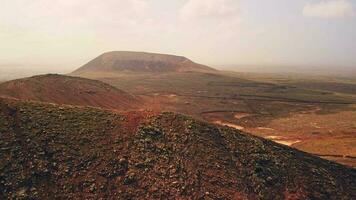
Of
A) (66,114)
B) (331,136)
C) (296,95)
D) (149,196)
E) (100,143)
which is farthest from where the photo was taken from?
(296,95)

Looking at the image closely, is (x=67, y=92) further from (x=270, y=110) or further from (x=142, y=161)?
(x=270, y=110)

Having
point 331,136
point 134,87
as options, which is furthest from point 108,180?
point 134,87

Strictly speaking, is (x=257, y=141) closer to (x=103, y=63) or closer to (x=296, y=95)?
(x=296, y=95)

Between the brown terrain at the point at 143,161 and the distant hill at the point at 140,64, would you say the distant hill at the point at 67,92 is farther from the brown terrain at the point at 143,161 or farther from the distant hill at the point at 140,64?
the distant hill at the point at 140,64

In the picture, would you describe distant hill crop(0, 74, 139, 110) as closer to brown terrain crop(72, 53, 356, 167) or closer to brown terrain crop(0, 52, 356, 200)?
brown terrain crop(72, 53, 356, 167)

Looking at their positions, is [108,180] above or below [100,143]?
below

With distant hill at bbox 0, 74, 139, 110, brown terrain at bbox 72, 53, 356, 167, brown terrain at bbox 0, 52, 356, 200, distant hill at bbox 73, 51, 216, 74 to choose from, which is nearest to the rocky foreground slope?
brown terrain at bbox 0, 52, 356, 200
